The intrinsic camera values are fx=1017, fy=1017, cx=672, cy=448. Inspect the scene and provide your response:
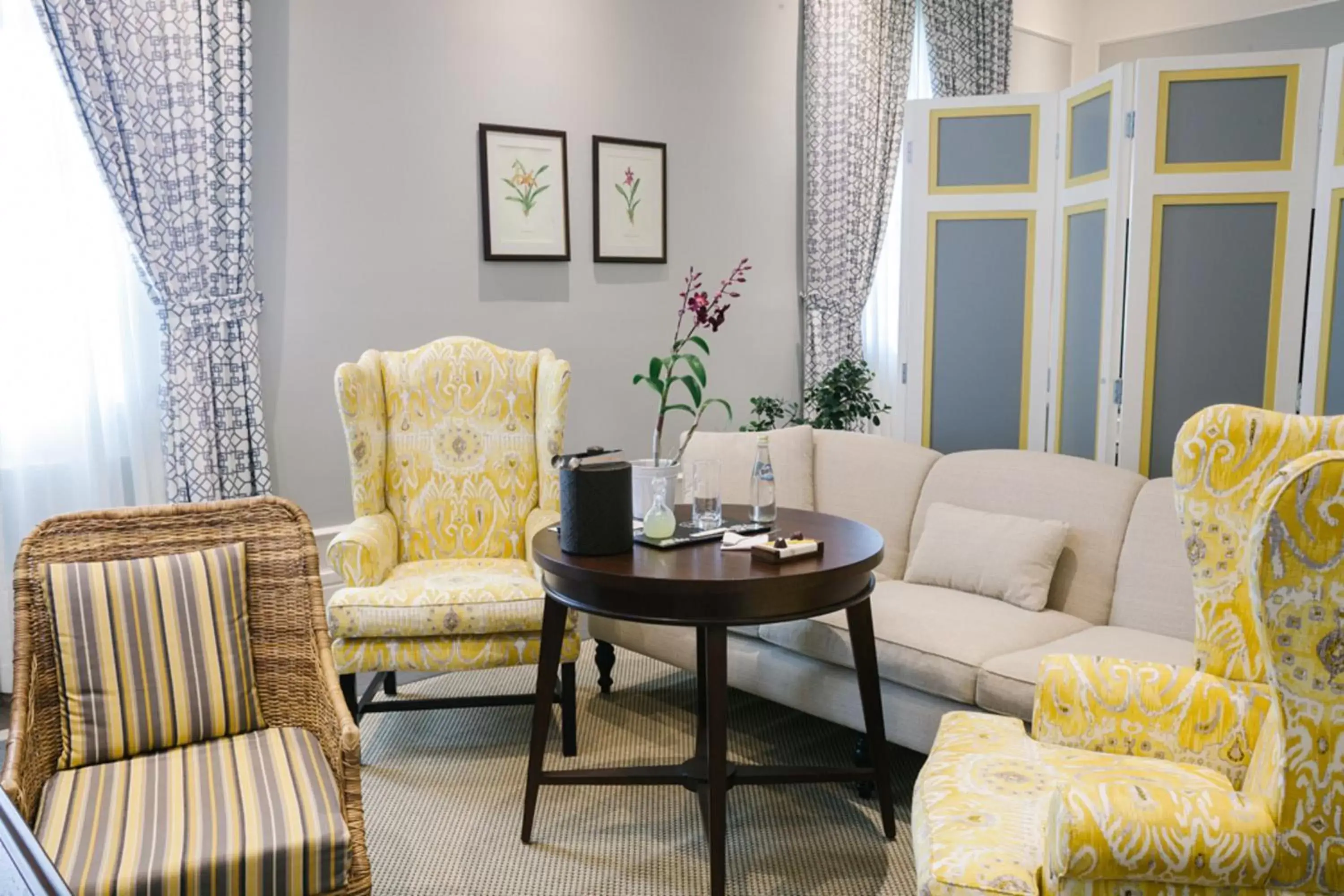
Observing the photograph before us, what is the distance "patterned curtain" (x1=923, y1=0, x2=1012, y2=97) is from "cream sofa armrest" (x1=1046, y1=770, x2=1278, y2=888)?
16.5 feet

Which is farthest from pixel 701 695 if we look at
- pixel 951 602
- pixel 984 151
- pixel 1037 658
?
pixel 984 151

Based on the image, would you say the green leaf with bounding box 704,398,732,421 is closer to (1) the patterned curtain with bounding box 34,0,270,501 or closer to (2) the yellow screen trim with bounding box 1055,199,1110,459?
(2) the yellow screen trim with bounding box 1055,199,1110,459

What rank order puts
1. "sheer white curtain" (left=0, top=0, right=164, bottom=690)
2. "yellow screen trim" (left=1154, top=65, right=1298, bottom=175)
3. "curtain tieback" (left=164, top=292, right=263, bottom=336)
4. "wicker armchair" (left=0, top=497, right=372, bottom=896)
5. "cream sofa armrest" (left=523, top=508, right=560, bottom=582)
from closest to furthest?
1. "wicker armchair" (left=0, top=497, right=372, bottom=896)
2. "yellow screen trim" (left=1154, top=65, right=1298, bottom=175)
3. "cream sofa armrest" (left=523, top=508, right=560, bottom=582)
4. "sheer white curtain" (left=0, top=0, right=164, bottom=690)
5. "curtain tieback" (left=164, top=292, right=263, bottom=336)

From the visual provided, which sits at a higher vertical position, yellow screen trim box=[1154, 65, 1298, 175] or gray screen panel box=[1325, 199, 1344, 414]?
yellow screen trim box=[1154, 65, 1298, 175]

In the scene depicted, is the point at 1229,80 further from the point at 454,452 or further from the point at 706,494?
the point at 454,452

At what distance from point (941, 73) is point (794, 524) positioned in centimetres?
418

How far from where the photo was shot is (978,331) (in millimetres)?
3814

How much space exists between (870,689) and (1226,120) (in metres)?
2.09

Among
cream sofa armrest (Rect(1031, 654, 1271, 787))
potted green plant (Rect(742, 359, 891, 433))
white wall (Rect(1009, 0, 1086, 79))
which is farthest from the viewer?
white wall (Rect(1009, 0, 1086, 79))

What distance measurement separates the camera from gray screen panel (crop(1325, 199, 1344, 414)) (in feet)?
9.59

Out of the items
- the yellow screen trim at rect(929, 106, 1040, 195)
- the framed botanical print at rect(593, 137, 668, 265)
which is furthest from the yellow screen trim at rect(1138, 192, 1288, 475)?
the framed botanical print at rect(593, 137, 668, 265)

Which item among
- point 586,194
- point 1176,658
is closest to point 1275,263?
point 1176,658

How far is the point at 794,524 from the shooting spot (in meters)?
2.60

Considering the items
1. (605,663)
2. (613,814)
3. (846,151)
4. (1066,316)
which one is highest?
(846,151)
